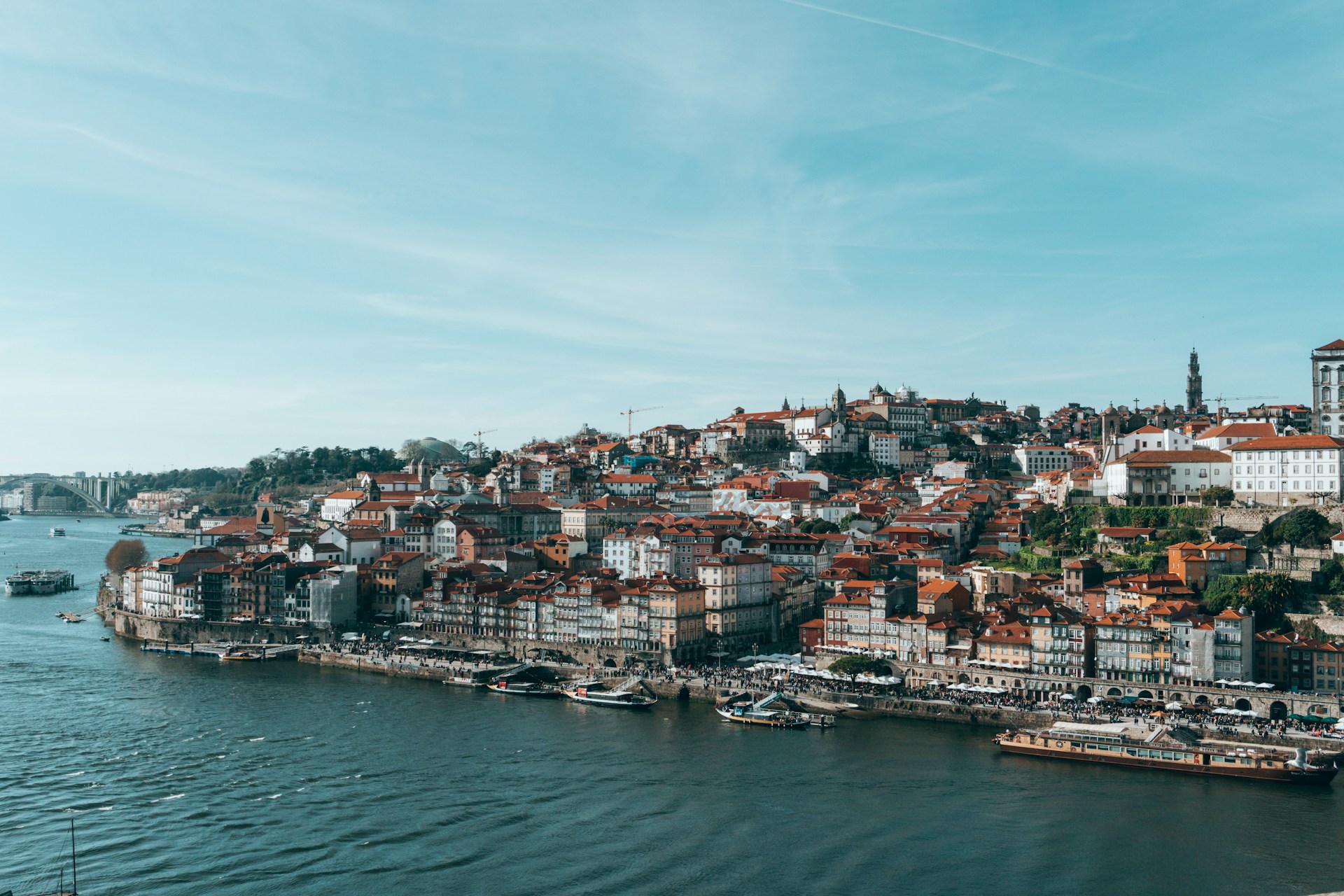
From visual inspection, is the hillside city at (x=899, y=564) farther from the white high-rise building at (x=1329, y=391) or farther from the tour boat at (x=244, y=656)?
the tour boat at (x=244, y=656)

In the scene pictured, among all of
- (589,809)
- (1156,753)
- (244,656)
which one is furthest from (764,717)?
(244,656)

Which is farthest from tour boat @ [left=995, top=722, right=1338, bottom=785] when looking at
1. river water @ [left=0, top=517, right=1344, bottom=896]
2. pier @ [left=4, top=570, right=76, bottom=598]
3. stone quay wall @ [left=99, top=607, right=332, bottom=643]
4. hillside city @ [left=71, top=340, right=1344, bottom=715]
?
pier @ [left=4, top=570, right=76, bottom=598]

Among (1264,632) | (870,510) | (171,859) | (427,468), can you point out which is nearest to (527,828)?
(171,859)

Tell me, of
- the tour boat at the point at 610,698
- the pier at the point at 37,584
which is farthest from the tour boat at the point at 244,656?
the pier at the point at 37,584

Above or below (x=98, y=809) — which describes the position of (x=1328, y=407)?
above

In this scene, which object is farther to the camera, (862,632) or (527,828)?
(862,632)

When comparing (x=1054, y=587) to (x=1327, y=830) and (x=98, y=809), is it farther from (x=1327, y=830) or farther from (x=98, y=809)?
(x=98, y=809)

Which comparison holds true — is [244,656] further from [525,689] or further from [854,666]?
[854,666]
